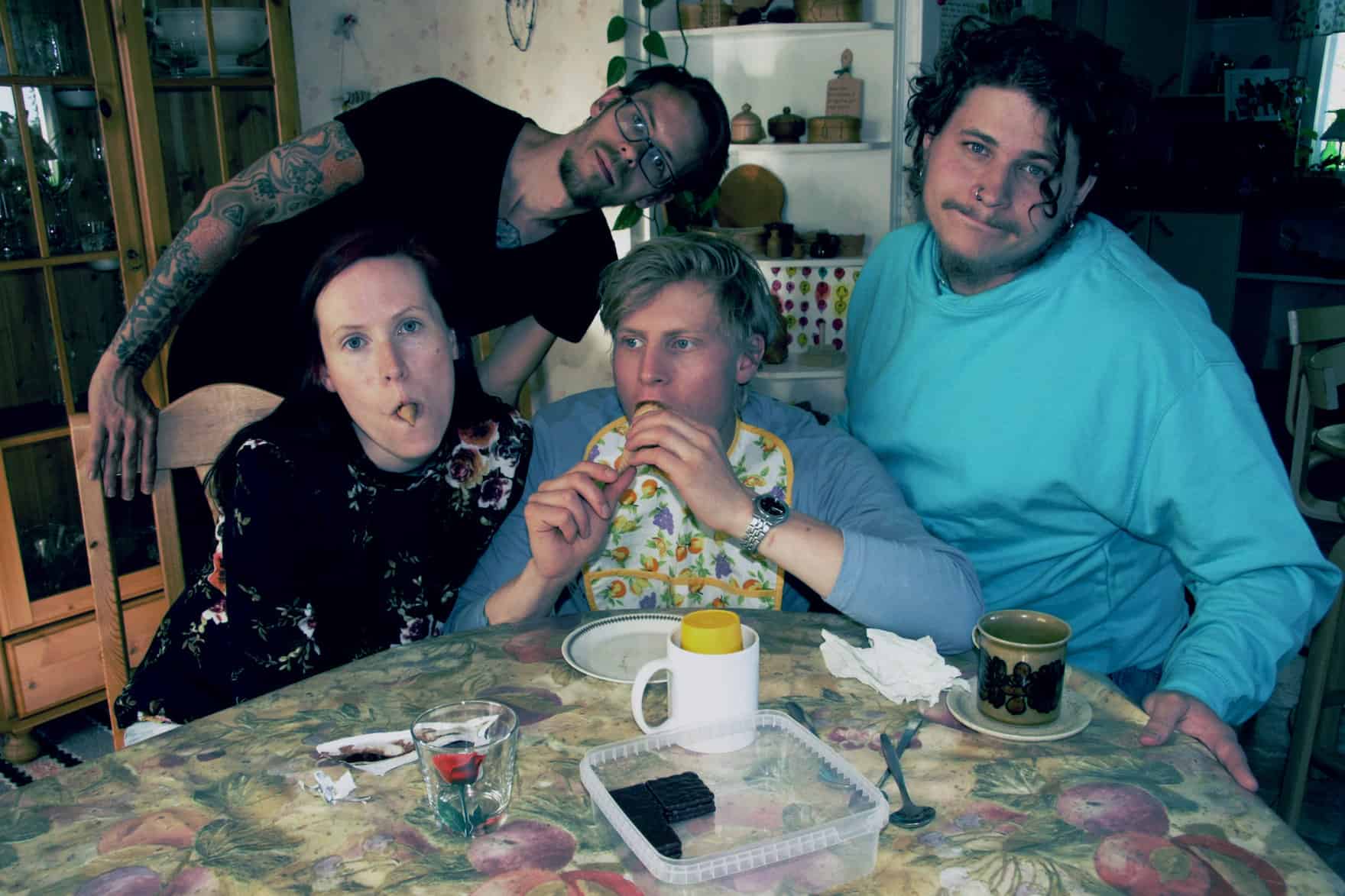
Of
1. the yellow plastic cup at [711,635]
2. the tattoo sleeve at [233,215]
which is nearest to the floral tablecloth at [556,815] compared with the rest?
the yellow plastic cup at [711,635]

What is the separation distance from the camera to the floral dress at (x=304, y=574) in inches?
60.7

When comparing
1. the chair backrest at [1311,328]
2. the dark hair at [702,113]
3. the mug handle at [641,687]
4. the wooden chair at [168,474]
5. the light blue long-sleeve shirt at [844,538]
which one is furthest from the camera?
the chair backrest at [1311,328]

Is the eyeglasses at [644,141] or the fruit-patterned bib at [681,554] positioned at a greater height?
the eyeglasses at [644,141]

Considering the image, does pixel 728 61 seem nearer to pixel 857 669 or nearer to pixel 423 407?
pixel 423 407

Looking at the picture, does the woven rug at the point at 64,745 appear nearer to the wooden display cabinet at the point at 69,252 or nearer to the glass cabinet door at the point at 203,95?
the wooden display cabinet at the point at 69,252

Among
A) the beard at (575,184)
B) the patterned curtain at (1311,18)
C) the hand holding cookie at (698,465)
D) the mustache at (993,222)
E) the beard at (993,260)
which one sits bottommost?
the hand holding cookie at (698,465)

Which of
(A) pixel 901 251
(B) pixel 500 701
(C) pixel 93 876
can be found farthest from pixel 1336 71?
(C) pixel 93 876

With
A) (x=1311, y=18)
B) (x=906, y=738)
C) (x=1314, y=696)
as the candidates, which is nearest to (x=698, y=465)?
(x=906, y=738)

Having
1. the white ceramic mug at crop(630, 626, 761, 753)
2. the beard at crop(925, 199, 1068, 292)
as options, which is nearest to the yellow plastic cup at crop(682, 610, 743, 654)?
the white ceramic mug at crop(630, 626, 761, 753)

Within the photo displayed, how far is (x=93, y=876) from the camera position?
94 cm

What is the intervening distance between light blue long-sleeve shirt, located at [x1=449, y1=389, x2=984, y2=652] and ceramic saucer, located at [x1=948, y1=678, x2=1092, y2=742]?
0.56ft

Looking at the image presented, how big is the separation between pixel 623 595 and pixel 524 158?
3.10 feet

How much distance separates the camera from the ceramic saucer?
3.73 ft

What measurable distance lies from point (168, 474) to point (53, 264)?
166cm
